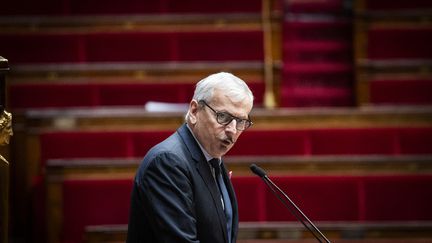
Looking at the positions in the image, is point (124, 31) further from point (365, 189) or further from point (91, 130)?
point (365, 189)

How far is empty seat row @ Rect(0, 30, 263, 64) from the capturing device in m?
1.16

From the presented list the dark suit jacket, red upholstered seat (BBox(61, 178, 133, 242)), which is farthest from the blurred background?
the dark suit jacket

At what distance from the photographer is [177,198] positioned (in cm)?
44

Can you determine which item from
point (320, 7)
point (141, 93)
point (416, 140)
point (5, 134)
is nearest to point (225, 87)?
point (5, 134)

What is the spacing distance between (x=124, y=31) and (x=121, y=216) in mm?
409

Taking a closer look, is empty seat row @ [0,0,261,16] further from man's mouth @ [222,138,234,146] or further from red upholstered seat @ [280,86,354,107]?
man's mouth @ [222,138,234,146]

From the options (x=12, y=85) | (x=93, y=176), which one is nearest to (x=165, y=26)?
(x=12, y=85)

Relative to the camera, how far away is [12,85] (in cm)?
110

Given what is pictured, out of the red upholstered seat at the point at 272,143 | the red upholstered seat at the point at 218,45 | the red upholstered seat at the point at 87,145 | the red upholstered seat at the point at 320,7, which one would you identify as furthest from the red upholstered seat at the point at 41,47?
the red upholstered seat at the point at 320,7

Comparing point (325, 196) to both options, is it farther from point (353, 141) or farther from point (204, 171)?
point (204, 171)

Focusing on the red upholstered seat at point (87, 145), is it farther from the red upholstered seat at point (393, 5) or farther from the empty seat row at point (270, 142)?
the red upholstered seat at point (393, 5)

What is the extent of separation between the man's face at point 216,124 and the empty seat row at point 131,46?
0.71 m

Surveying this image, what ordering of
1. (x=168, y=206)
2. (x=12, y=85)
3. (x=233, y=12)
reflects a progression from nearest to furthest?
1. (x=168, y=206)
2. (x=12, y=85)
3. (x=233, y=12)

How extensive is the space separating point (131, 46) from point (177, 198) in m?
0.76
